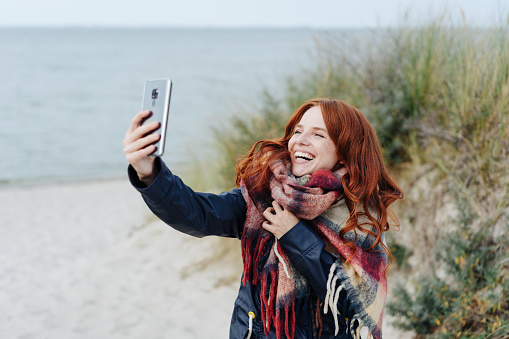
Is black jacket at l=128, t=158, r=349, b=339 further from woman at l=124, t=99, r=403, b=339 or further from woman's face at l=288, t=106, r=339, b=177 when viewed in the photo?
woman's face at l=288, t=106, r=339, b=177

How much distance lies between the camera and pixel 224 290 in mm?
4855

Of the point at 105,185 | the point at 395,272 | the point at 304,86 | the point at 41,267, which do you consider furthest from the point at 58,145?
the point at 395,272

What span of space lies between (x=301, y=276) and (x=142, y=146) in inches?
32.6

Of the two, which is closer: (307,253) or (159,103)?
(159,103)

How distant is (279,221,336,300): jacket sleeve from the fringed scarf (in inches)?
1.5

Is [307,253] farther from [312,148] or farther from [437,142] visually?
[437,142]

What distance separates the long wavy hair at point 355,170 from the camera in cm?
185

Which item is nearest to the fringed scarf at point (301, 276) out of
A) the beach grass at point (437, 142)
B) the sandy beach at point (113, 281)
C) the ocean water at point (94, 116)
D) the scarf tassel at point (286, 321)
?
the scarf tassel at point (286, 321)

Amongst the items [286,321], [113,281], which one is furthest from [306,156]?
[113,281]

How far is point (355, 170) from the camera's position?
1880mm

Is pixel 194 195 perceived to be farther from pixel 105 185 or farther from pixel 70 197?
pixel 105 185

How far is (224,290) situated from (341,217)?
3.24 meters

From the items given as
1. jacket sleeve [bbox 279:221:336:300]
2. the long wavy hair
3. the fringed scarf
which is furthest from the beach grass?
jacket sleeve [bbox 279:221:336:300]

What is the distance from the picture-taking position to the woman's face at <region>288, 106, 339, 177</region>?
1.90 meters
